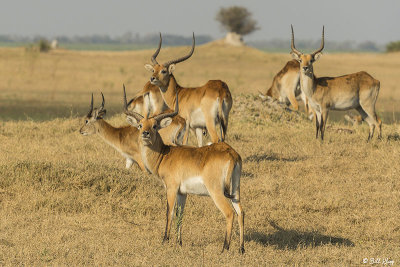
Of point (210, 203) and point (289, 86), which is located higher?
point (289, 86)

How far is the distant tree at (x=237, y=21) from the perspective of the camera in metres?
65.4

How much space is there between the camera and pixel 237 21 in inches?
2571

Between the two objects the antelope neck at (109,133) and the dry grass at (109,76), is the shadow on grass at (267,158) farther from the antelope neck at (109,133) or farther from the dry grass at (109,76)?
the dry grass at (109,76)

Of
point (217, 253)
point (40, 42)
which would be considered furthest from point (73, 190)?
point (40, 42)

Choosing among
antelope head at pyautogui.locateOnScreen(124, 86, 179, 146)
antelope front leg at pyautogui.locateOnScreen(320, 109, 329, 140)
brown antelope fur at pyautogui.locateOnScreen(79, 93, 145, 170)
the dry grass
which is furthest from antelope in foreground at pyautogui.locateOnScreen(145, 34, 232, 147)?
the dry grass

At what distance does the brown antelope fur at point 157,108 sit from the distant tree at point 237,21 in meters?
51.8

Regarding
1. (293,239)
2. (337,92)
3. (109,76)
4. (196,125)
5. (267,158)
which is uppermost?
(337,92)

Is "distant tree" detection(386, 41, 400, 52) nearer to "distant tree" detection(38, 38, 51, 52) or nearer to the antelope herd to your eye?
"distant tree" detection(38, 38, 51, 52)

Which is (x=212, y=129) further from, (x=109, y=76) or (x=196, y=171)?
(x=109, y=76)

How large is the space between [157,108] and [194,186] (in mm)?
6708

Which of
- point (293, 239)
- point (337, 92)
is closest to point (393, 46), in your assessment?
point (337, 92)

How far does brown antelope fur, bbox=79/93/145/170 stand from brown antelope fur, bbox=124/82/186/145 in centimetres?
56

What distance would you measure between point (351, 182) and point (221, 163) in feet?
14.2

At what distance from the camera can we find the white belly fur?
22.5 feet
